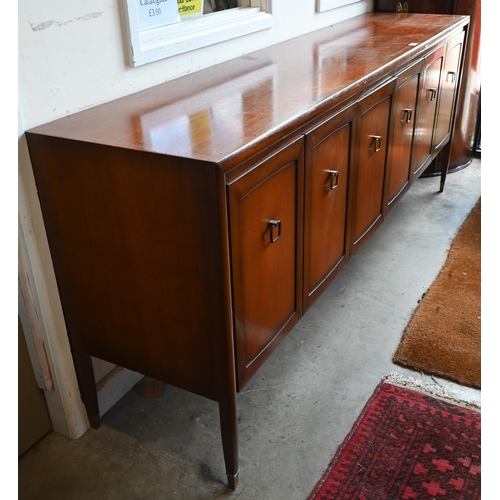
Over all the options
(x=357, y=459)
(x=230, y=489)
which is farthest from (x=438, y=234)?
(x=230, y=489)

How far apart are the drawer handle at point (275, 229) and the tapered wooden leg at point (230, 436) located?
436 mm

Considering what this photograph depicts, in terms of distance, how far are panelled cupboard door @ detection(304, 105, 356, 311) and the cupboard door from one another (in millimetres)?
873

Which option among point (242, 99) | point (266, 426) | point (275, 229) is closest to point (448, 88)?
point (242, 99)

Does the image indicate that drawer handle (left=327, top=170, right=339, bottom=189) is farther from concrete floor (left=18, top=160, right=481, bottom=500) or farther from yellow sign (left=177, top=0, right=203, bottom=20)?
yellow sign (left=177, top=0, right=203, bottom=20)

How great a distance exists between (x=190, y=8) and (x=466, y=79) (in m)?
2.15

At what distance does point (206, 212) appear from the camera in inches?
50.3

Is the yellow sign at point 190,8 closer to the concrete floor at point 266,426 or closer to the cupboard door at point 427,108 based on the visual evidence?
the cupboard door at point 427,108

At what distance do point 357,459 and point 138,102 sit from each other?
Result: 1281mm

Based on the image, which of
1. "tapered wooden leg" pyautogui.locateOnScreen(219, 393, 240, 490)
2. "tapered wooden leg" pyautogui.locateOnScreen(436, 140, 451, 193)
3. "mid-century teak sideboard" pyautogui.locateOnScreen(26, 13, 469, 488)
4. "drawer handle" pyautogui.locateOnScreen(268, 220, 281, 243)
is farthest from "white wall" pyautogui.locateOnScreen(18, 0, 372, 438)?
"tapered wooden leg" pyautogui.locateOnScreen(436, 140, 451, 193)

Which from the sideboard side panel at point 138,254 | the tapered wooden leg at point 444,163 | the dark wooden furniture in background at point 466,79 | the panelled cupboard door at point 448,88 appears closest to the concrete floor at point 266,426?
the sideboard side panel at point 138,254

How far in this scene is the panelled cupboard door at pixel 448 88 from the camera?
2.92m

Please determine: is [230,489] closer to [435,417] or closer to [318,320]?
[435,417]

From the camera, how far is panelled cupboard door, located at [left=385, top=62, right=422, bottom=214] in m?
2.35

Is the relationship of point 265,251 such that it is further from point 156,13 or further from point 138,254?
point 156,13
